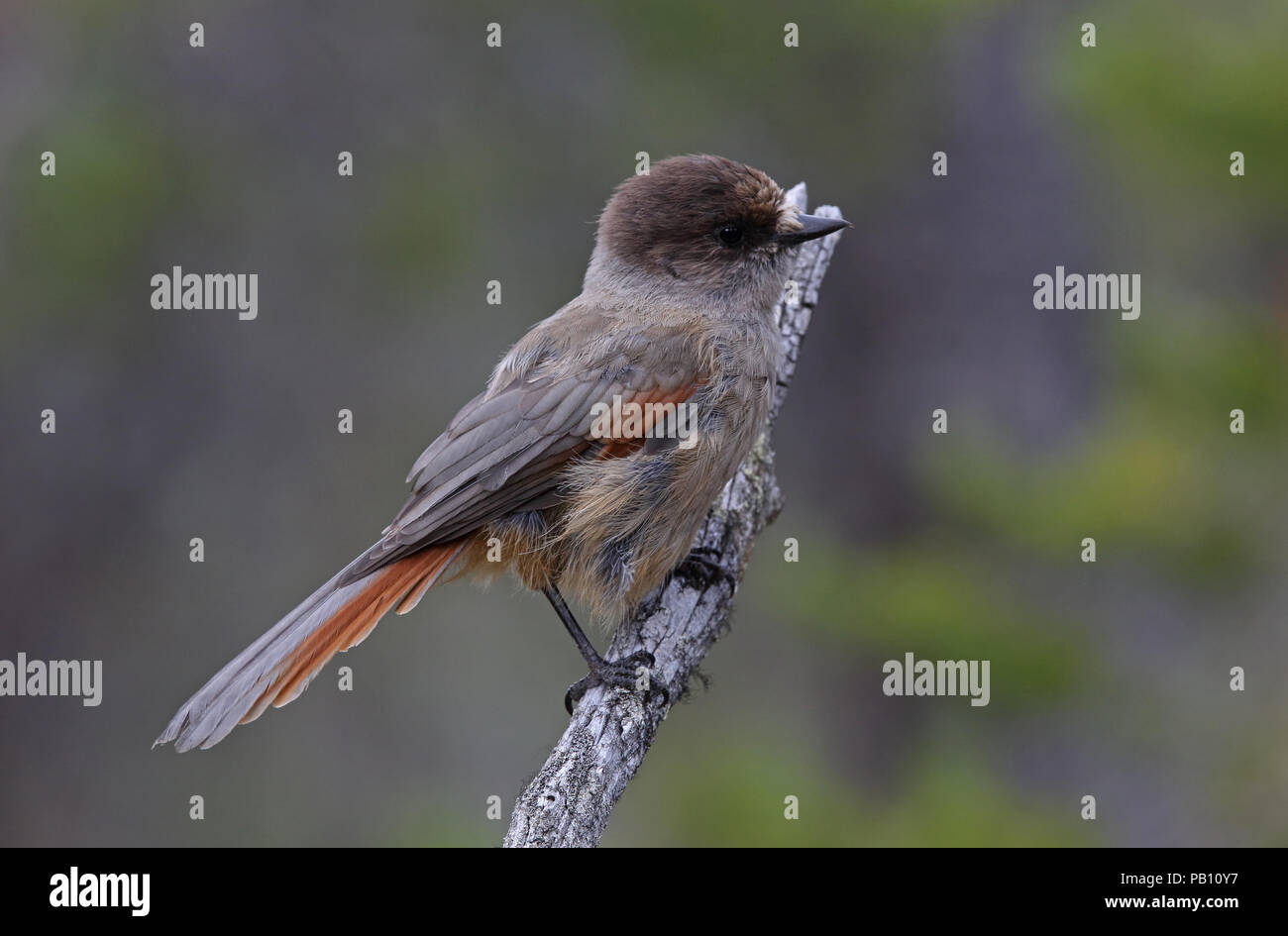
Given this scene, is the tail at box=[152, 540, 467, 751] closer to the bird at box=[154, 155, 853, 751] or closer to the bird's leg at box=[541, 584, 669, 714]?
the bird at box=[154, 155, 853, 751]

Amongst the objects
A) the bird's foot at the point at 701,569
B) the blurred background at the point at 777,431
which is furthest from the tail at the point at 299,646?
the blurred background at the point at 777,431

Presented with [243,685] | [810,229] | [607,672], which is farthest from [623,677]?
[810,229]

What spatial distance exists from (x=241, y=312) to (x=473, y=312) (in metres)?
1.66

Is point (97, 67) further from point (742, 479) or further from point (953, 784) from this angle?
point (953, 784)

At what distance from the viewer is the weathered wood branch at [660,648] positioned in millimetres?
3896

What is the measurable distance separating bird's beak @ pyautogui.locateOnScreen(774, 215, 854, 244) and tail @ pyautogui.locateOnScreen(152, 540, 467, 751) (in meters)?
1.78

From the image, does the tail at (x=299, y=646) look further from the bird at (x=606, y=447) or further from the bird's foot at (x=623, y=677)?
the bird's foot at (x=623, y=677)

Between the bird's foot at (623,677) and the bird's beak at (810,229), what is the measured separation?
69.4 inches

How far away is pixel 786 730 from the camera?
8.34 meters

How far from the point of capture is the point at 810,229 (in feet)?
17.2

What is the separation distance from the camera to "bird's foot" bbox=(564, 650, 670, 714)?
4.48 meters

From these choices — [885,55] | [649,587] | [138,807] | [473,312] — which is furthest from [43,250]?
[885,55]

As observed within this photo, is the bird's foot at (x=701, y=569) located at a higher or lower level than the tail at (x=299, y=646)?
higher

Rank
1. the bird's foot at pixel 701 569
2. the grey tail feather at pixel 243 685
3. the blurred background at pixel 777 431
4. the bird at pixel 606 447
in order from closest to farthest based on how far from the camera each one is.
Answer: the grey tail feather at pixel 243 685 < the bird at pixel 606 447 < the bird's foot at pixel 701 569 < the blurred background at pixel 777 431
